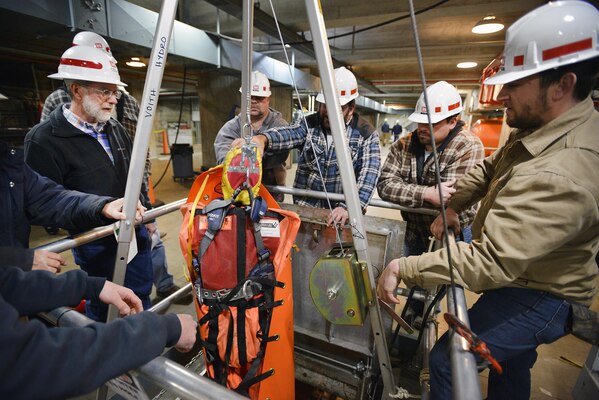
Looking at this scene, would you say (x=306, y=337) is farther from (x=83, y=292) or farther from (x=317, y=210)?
(x=83, y=292)

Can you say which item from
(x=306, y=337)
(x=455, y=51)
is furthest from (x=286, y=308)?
(x=455, y=51)

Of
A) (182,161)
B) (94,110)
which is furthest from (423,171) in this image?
(182,161)

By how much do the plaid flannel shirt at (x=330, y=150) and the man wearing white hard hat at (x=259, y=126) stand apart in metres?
0.32

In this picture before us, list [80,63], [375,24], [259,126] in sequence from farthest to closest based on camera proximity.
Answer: [375,24], [259,126], [80,63]

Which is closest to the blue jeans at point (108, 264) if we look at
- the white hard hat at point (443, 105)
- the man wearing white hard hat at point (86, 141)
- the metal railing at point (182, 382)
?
the man wearing white hard hat at point (86, 141)

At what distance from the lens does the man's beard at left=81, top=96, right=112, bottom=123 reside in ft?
5.38

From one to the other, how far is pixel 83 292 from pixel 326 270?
781 mm

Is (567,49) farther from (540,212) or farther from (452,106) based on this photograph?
(452,106)

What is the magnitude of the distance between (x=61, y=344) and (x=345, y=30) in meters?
5.95

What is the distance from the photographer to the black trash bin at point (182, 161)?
707 centimetres

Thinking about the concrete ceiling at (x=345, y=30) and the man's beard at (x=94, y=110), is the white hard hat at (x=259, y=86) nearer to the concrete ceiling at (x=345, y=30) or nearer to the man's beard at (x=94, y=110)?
the concrete ceiling at (x=345, y=30)

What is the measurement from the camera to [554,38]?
2.85 ft

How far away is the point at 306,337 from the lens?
191cm

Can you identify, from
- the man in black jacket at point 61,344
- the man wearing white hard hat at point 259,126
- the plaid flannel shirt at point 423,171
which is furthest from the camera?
the man wearing white hard hat at point 259,126
